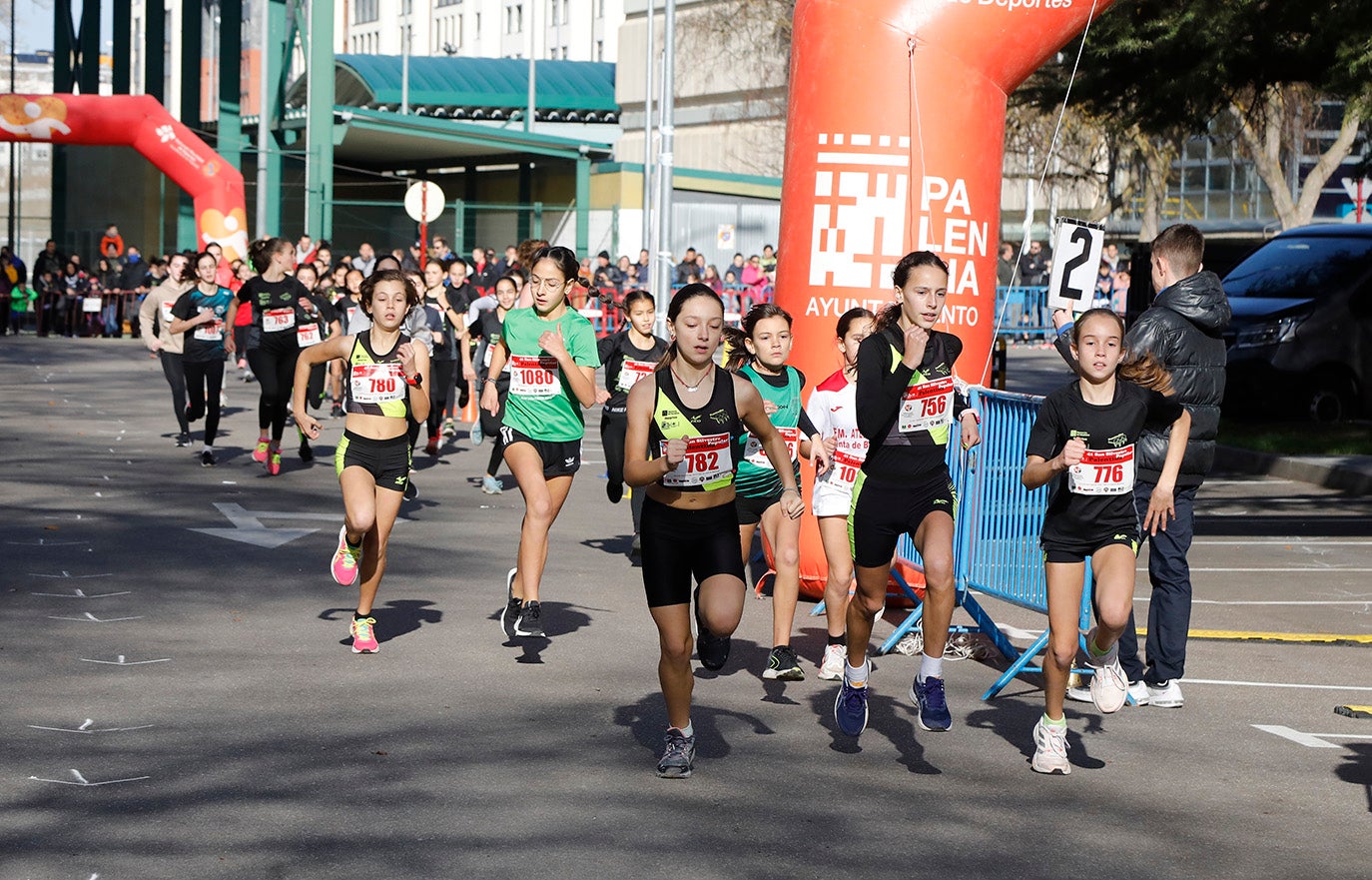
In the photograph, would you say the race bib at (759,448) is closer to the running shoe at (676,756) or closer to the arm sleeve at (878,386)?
the arm sleeve at (878,386)

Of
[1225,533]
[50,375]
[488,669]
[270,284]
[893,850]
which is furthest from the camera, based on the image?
[50,375]

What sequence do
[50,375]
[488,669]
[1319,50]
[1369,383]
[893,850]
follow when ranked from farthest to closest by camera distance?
[50,375], [1369,383], [1319,50], [488,669], [893,850]

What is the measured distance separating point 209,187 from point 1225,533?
2607cm

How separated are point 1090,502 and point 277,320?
34.9 feet

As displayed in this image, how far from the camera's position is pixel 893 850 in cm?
575

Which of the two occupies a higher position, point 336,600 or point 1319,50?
point 1319,50

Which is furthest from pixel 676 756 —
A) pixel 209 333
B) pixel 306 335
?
pixel 209 333

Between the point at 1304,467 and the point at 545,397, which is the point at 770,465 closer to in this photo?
the point at 545,397

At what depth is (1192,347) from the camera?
8164mm

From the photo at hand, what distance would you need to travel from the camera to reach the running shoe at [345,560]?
888 cm

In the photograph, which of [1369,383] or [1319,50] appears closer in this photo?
[1319,50]

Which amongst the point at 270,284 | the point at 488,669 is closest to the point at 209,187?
the point at 270,284

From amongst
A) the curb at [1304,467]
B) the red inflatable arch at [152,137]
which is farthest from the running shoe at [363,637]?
the red inflatable arch at [152,137]

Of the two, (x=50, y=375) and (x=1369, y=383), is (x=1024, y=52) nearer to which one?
(x=1369, y=383)
